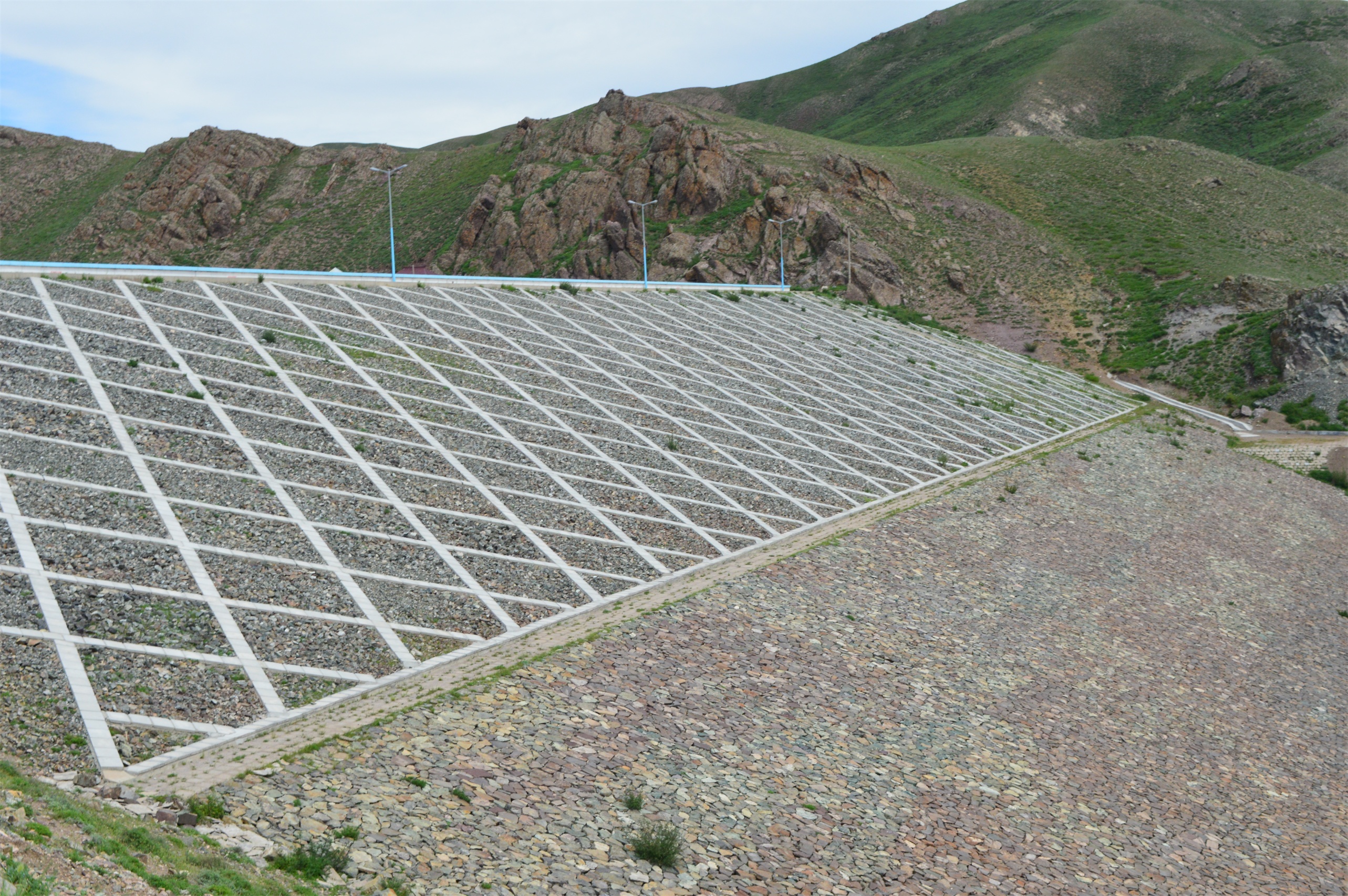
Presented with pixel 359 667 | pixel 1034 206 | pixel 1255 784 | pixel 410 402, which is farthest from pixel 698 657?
pixel 1034 206

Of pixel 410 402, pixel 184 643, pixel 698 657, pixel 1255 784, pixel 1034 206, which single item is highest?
pixel 1034 206

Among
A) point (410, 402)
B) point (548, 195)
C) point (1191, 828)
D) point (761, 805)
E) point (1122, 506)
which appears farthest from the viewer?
point (548, 195)

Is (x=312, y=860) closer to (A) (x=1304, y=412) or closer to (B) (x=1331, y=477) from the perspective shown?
(B) (x=1331, y=477)

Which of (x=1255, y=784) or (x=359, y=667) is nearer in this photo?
(x=359, y=667)

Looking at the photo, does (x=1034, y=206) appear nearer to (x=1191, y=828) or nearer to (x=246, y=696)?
(x=1191, y=828)

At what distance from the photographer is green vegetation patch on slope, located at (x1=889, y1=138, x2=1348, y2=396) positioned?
50281mm

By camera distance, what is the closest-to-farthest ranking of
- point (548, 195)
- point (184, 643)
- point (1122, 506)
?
point (184, 643) < point (1122, 506) < point (548, 195)

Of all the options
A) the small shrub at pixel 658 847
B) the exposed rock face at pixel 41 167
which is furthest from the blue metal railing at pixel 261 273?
the exposed rock face at pixel 41 167

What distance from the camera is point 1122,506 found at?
91.2 feet

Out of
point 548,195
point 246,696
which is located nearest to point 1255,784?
point 246,696

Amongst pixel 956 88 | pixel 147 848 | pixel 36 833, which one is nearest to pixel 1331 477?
pixel 147 848

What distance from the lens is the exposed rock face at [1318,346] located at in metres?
42.9

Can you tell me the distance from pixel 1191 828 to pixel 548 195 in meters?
70.0

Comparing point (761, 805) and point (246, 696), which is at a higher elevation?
point (246, 696)
